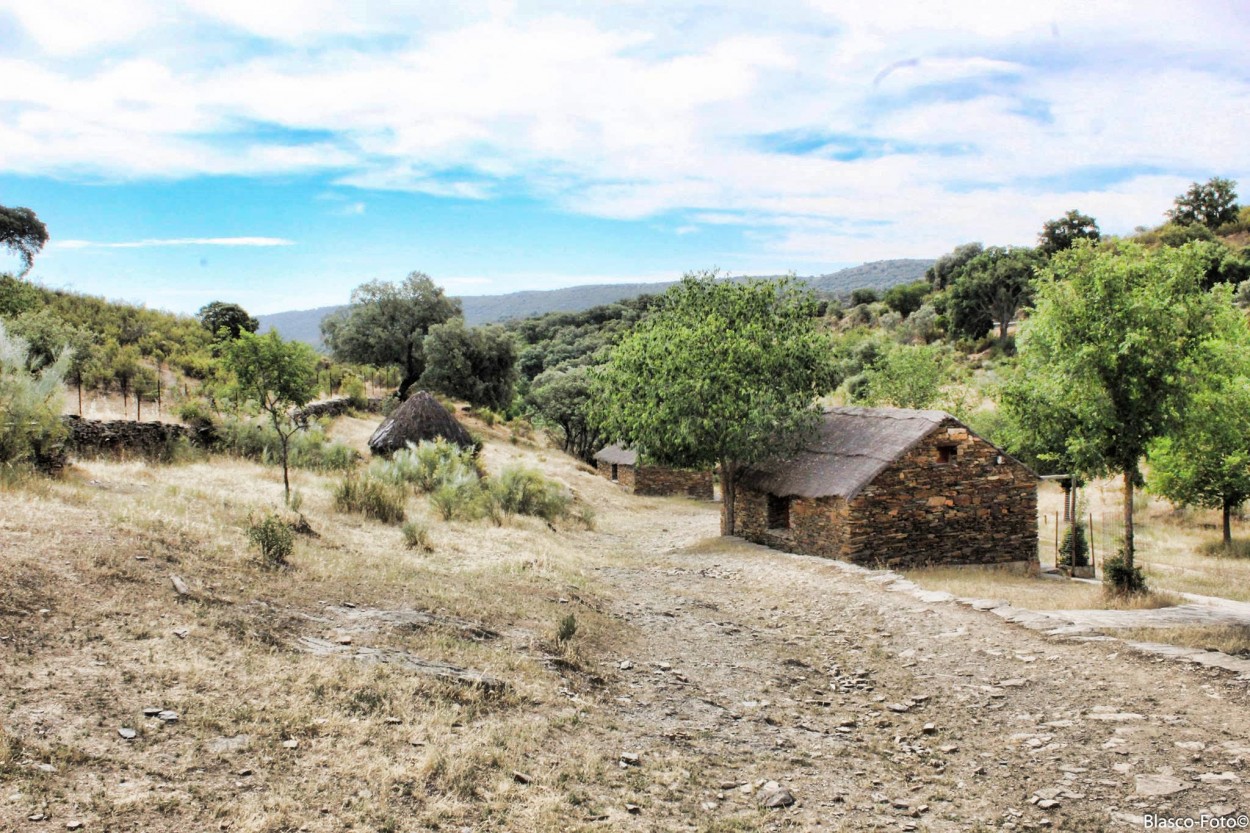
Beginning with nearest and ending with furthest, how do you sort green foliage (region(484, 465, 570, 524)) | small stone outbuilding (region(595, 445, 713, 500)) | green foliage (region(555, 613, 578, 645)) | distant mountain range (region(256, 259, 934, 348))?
green foliage (region(555, 613, 578, 645)), green foliage (region(484, 465, 570, 524)), small stone outbuilding (region(595, 445, 713, 500)), distant mountain range (region(256, 259, 934, 348))

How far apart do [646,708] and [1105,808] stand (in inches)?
134

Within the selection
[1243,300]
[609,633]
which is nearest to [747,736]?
[609,633]

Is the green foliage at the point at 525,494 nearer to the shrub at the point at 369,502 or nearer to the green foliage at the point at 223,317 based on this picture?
the shrub at the point at 369,502

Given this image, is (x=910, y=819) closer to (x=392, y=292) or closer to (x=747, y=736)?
(x=747, y=736)

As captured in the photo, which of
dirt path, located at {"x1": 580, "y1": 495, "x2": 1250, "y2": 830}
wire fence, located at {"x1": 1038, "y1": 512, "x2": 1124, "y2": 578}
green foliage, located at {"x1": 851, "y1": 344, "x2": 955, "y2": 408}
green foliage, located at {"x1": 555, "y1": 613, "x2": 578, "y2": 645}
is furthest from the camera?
green foliage, located at {"x1": 851, "y1": 344, "x2": 955, "y2": 408}

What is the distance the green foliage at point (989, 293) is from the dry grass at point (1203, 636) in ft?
196

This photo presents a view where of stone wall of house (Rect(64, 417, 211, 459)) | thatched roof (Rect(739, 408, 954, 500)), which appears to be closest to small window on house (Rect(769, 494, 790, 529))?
thatched roof (Rect(739, 408, 954, 500))

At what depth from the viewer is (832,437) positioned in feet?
62.2

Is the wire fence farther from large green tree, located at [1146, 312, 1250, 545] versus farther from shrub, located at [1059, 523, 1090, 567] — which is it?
large green tree, located at [1146, 312, 1250, 545]

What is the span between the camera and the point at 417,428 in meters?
27.3

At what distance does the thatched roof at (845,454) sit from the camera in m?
16.4

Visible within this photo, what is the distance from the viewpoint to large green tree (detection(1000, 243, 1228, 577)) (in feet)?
38.5

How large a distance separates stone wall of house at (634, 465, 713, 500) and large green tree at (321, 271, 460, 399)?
17.3m

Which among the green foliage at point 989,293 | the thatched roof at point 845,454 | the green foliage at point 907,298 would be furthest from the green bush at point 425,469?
the green foliage at point 907,298
